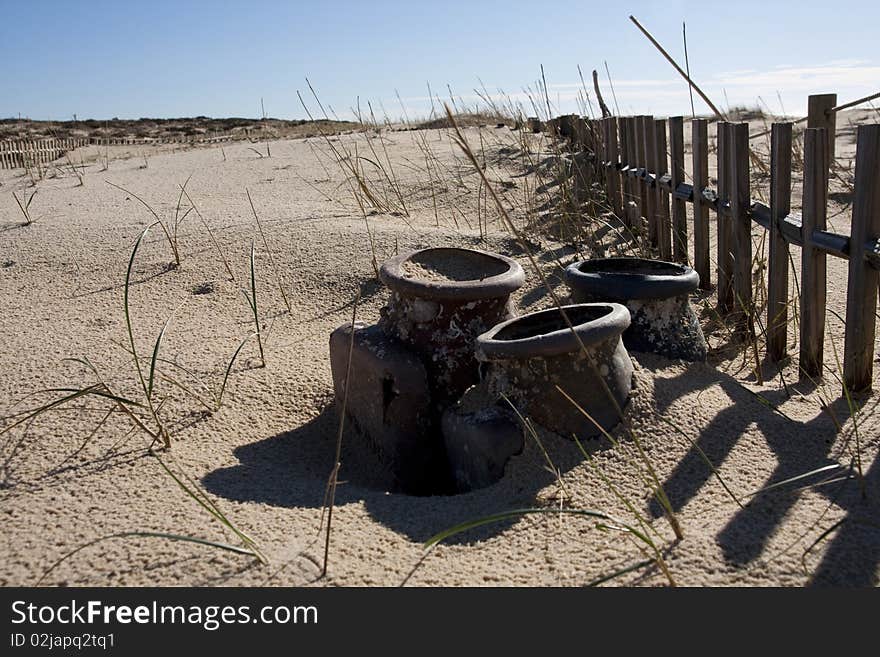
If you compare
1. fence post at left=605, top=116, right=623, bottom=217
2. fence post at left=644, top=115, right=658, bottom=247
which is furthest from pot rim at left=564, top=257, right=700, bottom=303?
fence post at left=605, top=116, right=623, bottom=217

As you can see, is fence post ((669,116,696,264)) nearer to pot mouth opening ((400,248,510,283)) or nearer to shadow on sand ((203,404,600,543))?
pot mouth opening ((400,248,510,283))

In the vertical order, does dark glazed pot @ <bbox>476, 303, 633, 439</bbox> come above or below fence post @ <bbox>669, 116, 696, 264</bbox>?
below

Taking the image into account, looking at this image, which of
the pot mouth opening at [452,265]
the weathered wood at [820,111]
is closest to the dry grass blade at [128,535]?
the pot mouth opening at [452,265]

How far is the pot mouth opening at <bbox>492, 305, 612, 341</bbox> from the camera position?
238 centimetres

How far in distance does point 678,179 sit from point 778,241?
1.25 m

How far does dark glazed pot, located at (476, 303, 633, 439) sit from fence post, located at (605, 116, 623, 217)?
11.6 ft

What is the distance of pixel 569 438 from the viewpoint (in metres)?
2.16

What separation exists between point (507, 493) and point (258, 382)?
1.14m

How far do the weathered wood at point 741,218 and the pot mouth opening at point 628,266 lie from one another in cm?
35

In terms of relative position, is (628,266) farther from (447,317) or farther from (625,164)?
(625,164)

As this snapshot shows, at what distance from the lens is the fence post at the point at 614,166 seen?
557cm

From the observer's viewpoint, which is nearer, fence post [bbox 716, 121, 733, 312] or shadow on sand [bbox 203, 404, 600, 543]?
shadow on sand [bbox 203, 404, 600, 543]

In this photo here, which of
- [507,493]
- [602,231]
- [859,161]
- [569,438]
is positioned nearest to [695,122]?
[602,231]

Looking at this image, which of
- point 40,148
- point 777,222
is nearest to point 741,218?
point 777,222
